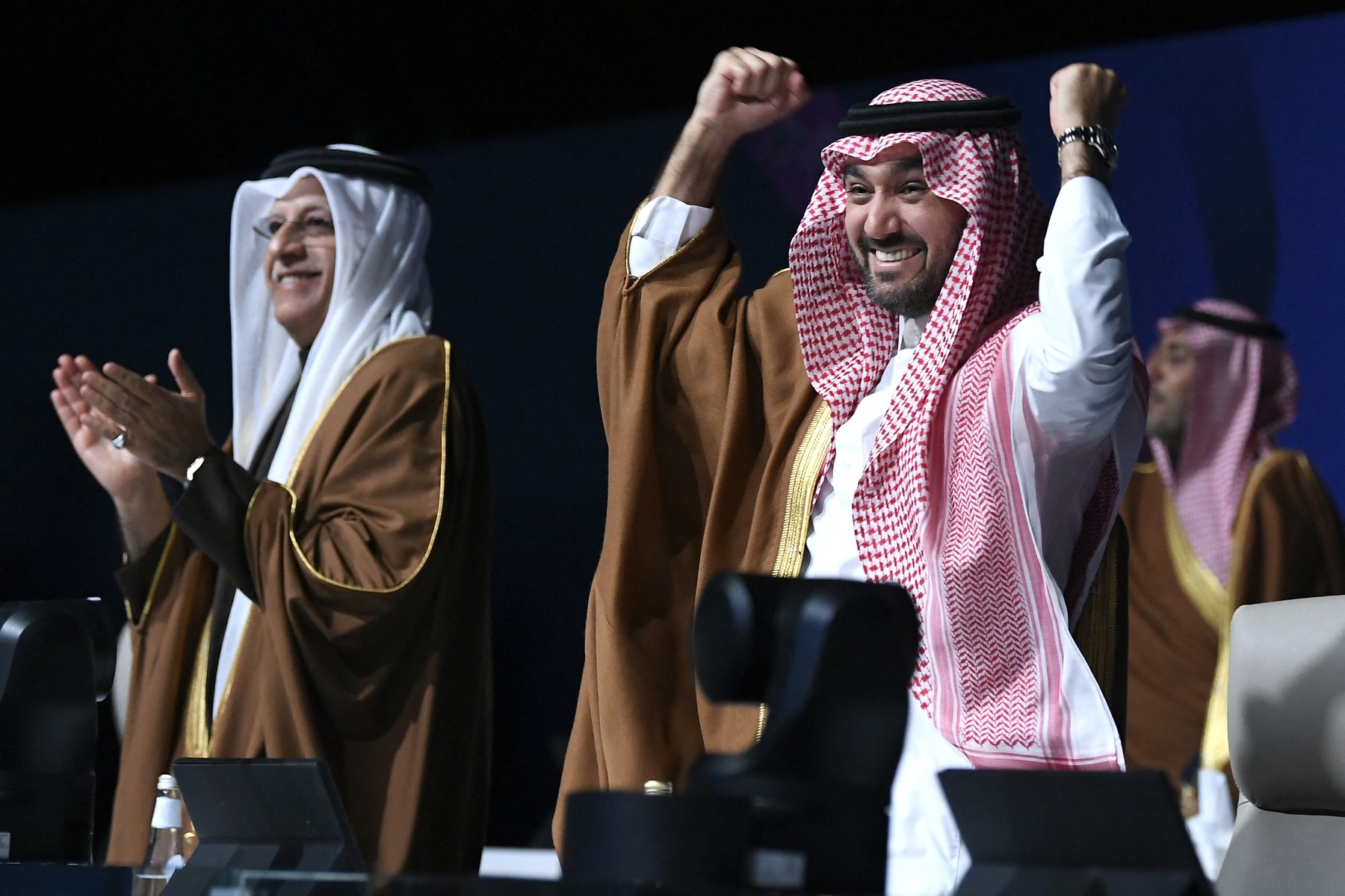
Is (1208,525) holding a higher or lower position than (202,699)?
higher

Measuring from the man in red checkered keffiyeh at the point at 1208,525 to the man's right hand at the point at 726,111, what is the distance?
1291mm

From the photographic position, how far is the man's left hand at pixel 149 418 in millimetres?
→ 3186

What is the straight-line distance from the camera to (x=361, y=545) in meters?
3.03

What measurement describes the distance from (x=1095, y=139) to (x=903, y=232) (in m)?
0.32

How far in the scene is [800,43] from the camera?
148 inches

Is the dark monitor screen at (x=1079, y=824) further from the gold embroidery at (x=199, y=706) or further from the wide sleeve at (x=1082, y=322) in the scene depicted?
the gold embroidery at (x=199, y=706)

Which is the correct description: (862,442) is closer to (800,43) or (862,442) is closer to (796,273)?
(796,273)

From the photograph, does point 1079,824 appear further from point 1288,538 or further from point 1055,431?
point 1288,538

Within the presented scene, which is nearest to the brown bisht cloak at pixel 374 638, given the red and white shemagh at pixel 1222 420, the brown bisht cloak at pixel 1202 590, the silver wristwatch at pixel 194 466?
the silver wristwatch at pixel 194 466

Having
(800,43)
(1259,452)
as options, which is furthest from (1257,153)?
(800,43)

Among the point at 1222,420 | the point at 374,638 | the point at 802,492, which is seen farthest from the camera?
the point at 1222,420

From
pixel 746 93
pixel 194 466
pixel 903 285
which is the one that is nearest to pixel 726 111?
pixel 746 93

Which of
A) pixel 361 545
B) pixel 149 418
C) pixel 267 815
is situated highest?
pixel 149 418

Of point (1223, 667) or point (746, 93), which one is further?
point (1223, 667)
